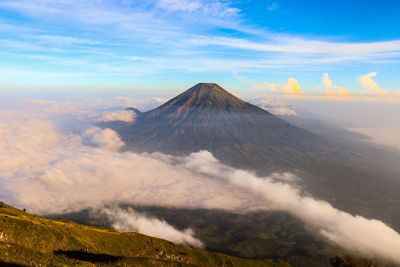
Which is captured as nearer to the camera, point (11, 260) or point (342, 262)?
point (11, 260)

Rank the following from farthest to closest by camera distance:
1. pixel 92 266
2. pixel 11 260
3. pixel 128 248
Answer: pixel 128 248, pixel 92 266, pixel 11 260

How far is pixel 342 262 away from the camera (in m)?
161

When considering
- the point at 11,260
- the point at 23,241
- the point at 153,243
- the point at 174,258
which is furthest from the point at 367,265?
the point at 23,241

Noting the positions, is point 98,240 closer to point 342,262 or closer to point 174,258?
point 174,258

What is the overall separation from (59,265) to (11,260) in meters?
14.5

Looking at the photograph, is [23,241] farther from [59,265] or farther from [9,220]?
[59,265]

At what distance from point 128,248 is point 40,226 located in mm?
69855

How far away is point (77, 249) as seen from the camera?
13938 cm

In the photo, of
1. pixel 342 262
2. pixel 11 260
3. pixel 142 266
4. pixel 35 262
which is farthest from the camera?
pixel 342 262

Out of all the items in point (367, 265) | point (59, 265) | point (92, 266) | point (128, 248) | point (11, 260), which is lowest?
point (128, 248)

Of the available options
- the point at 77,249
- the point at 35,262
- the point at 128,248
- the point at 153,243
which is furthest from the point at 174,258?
the point at 35,262

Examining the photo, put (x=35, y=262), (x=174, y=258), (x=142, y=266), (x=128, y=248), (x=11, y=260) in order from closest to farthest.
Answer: (x=11, y=260), (x=35, y=262), (x=142, y=266), (x=128, y=248), (x=174, y=258)

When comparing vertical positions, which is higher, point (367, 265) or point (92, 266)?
point (92, 266)

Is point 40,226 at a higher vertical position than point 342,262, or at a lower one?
higher
